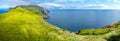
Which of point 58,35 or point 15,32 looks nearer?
point 15,32

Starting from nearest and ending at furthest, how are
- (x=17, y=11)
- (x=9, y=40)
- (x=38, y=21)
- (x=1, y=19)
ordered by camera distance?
(x=9, y=40), (x=1, y=19), (x=38, y=21), (x=17, y=11)

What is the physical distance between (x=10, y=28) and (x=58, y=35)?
6.56m

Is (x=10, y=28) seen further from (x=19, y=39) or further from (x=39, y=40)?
(x=39, y=40)

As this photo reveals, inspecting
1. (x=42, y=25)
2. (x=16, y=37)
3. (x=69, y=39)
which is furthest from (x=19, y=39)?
(x=69, y=39)

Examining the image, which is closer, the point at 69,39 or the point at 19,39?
the point at 19,39

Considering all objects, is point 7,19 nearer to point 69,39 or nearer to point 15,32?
point 15,32

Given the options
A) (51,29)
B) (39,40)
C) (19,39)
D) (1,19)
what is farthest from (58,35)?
(1,19)

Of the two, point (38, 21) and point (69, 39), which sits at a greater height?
point (38, 21)

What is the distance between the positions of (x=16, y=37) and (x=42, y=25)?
4870mm

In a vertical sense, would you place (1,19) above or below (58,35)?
above

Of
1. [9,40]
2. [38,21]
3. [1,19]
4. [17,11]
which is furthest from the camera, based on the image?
[17,11]

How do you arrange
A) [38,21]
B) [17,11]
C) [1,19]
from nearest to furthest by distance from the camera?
[1,19] → [38,21] → [17,11]

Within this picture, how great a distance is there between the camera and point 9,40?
3017cm

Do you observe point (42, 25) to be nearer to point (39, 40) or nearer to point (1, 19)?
point (39, 40)
